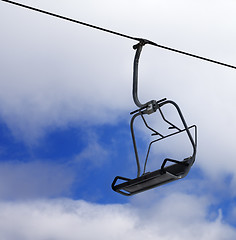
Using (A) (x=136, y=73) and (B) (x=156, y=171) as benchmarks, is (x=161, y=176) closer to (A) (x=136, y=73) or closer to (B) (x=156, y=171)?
(B) (x=156, y=171)

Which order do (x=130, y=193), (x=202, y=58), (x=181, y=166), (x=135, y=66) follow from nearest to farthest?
(x=181, y=166) → (x=130, y=193) → (x=135, y=66) → (x=202, y=58)

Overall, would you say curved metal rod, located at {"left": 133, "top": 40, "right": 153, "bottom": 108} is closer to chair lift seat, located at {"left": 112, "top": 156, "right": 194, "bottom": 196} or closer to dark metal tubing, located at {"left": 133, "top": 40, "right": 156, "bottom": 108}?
dark metal tubing, located at {"left": 133, "top": 40, "right": 156, "bottom": 108}

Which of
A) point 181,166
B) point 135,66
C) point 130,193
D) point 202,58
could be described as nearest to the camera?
point 181,166

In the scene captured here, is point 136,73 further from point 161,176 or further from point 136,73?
point 161,176

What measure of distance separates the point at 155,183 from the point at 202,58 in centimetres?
217

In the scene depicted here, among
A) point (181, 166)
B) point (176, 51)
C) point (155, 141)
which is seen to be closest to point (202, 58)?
point (176, 51)

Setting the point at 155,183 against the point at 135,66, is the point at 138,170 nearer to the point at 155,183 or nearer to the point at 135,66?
the point at 155,183

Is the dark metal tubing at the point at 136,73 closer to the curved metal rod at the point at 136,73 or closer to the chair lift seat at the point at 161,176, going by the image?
the curved metal rod at the point at 136,73

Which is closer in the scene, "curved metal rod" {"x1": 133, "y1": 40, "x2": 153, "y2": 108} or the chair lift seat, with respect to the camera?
the chair lift seat

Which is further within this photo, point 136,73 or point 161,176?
point 136,73

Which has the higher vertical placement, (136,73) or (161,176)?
(136,73)

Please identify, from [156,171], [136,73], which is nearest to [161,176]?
[156,171]

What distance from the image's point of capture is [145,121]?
6223 millimetres

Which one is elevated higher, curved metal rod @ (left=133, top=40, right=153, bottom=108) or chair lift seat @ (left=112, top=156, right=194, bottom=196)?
curved metal rod @ (left=133, top=40, right=153, bottom=108)
